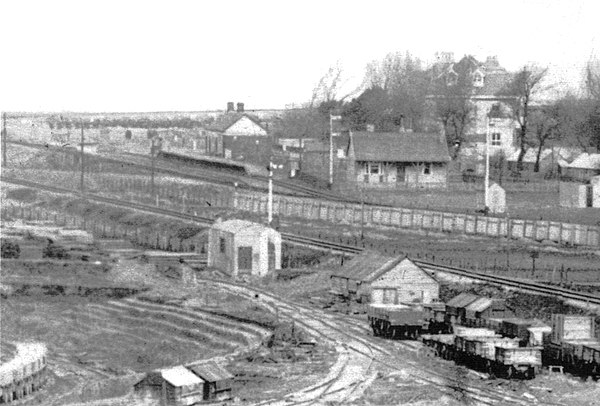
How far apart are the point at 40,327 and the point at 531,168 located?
43.2 m

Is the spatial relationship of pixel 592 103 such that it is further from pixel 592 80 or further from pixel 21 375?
pixel 21 375

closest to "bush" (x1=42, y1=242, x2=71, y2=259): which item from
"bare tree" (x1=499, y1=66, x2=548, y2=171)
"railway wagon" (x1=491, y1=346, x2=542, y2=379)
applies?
"railway wagon" (x1=491, y1=346, x2=542, y2=379)

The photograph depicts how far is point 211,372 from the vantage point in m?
28.0

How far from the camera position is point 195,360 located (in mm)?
32219

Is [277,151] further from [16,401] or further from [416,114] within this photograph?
[16,401]

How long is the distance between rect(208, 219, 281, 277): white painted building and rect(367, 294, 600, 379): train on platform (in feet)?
34.1

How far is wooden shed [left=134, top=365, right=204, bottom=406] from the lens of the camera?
27.1 metres

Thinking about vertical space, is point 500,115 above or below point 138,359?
above

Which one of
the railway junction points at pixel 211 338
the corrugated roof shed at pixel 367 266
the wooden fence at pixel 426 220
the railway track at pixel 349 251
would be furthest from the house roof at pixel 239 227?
the wooden fence at pixel 426 220

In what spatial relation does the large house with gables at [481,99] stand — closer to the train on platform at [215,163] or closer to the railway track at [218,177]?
the train on platform at [215,163]

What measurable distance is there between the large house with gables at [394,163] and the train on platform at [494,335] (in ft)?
97.1

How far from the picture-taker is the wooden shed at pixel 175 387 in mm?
27141

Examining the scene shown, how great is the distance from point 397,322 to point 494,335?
3104mm

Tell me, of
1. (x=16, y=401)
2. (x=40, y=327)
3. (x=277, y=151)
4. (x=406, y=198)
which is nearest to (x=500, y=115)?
(x=277, y=151)
